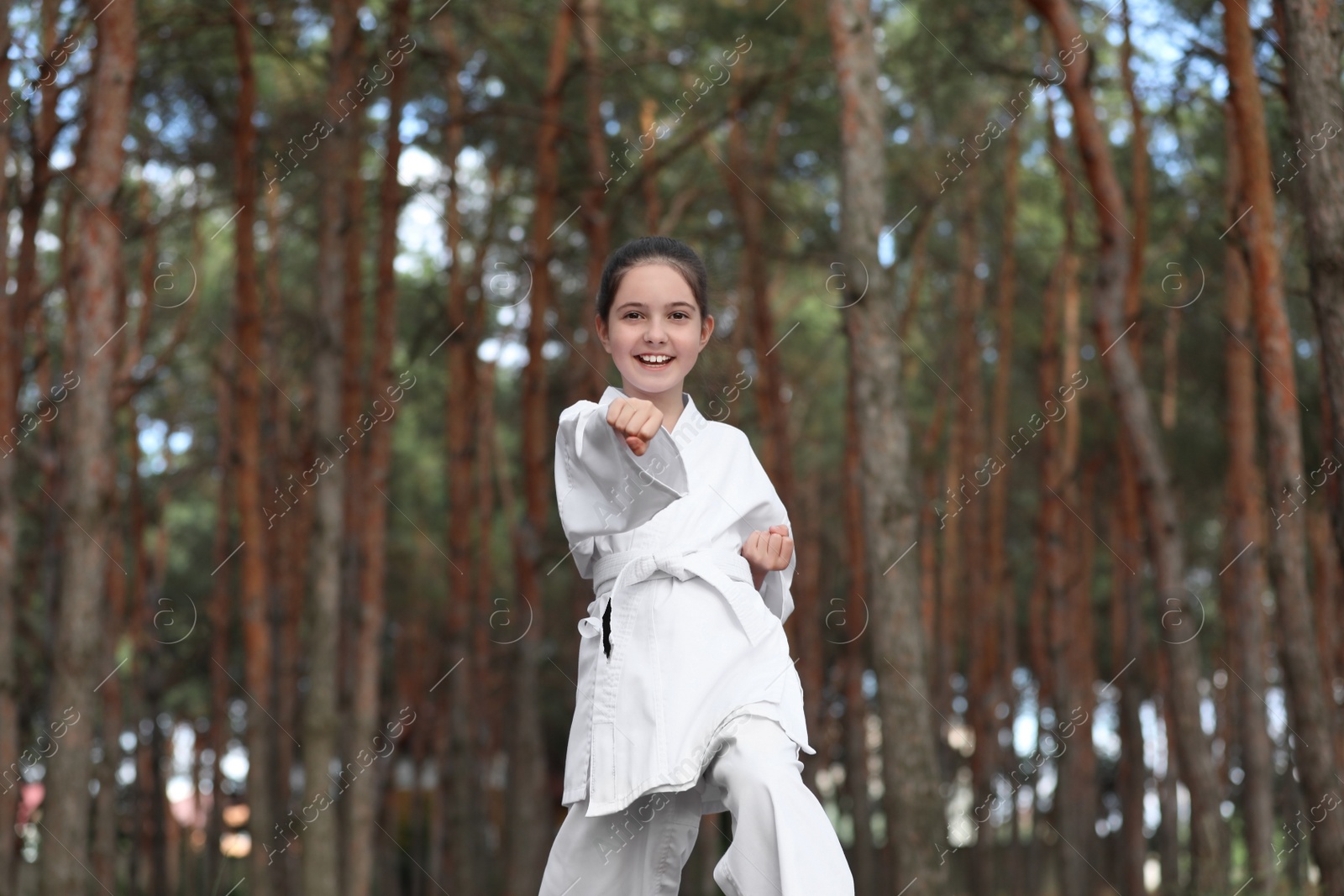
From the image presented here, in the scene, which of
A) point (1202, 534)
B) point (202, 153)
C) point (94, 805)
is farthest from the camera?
point (1202, 534)

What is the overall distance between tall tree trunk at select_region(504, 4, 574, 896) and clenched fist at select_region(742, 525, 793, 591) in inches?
303

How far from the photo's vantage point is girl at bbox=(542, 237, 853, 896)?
91.4 inches

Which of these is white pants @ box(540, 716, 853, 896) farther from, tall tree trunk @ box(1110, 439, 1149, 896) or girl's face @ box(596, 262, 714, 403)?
tall tree trunk @ box(1110, 439, 1149, 896)

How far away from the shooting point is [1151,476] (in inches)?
356

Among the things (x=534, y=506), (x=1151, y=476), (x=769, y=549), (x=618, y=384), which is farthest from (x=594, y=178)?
(x=769, y=549)

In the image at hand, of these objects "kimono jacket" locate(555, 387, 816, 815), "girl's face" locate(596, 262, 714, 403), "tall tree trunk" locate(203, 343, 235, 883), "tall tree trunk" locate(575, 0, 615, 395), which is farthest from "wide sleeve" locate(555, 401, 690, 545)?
"tall tree trunk" locate(203, 343, 235, 883)

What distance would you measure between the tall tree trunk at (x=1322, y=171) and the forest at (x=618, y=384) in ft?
0.08

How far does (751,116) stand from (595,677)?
1233 cm

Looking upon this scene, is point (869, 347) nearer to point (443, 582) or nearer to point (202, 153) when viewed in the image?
point (202, 153)

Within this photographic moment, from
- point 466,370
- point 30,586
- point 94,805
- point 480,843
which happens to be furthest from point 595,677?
point 30,586

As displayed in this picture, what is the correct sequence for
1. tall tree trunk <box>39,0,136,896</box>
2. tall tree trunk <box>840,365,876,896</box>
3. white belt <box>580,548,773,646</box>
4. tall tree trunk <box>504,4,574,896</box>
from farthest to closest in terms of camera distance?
tall tree trunk <box>840,365,876,896</box>
tall tree trunk <box>504,4,574,896</box>
tall tree trunk <box>39,0,136,896</box>
white belt <box>580,548,773,646</box>

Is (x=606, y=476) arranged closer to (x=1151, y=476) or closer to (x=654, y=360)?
(x=654, y=360)

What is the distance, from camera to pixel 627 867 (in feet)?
8.42

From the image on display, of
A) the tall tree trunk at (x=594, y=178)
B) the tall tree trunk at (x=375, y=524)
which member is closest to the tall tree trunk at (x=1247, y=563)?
the tall tree trunk at (x=594, y=178)
